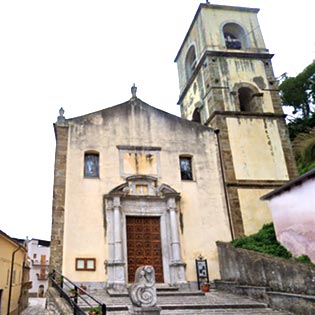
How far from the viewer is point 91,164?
14.5m

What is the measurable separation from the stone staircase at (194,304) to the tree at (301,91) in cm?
1950

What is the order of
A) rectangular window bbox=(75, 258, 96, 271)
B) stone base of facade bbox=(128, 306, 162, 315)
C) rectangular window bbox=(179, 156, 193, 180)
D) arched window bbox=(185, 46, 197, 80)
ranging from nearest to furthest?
stone base of facade bbox=(128, 306, 162, 315) < rectangular window bbox=(75, 258, 96, 271) < rectangular window bbox=(179, 156, 193, 180) < arched window bbox=(185, 46, 197, 80)

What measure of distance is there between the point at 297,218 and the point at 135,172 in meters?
6.80

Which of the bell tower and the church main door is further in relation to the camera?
the bell tower

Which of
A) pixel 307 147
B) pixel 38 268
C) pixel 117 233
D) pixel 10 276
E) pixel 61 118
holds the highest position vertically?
pixel 61 118

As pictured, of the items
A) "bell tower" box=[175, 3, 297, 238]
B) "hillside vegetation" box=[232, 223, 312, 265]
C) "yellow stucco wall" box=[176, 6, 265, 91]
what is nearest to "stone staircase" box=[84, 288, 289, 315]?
"hillside vegetation" box=[232, 223, 312, 265]

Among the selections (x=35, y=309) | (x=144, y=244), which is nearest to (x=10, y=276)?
(x=35, y=309)

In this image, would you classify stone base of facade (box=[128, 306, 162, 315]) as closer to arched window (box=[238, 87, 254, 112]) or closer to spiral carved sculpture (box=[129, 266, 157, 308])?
spiral carved sculpture (box=[129, 266, 157, 308])

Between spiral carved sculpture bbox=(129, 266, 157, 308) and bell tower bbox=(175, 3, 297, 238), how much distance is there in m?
7.68

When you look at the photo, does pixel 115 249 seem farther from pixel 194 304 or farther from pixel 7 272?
pixel 7 272

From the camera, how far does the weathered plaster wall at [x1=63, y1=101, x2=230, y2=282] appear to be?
42.3 ft

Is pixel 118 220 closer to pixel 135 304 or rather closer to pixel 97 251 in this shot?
pixel 97 251

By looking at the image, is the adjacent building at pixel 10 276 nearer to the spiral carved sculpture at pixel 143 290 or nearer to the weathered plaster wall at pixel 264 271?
the weathered plaster wall at pixel 264 271

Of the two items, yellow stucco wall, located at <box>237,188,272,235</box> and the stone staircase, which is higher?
yellow stucco wall, located at <box>237,188,272,235</box>
